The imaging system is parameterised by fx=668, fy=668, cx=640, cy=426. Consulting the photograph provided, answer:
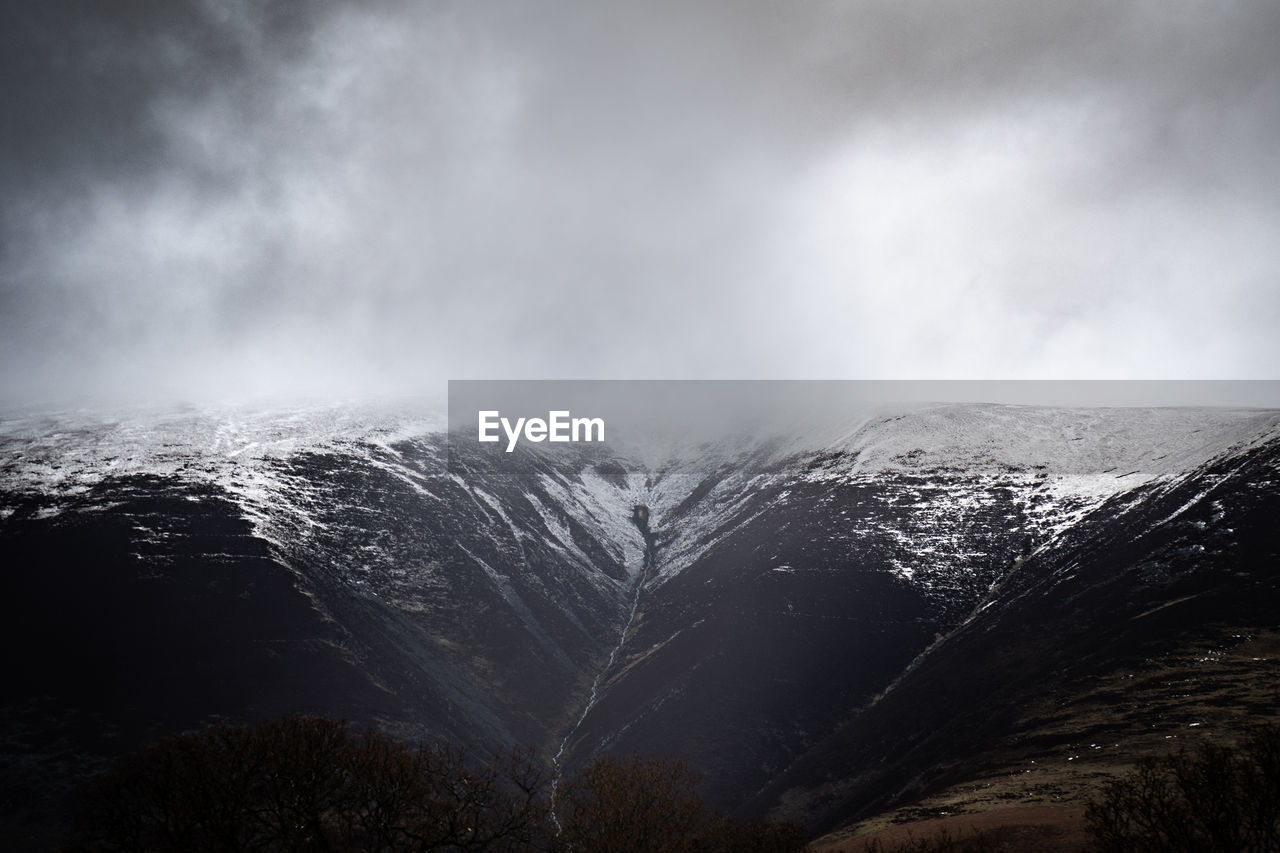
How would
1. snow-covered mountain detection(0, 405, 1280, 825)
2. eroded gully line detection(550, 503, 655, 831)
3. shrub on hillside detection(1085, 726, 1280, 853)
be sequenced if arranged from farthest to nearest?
eroded gully line detection(550, 503, 655, 831) < snow-covered mountain detection(0, 405, 1280, 825) < shrub on hillside detection(1085, 726, 1280, 853)

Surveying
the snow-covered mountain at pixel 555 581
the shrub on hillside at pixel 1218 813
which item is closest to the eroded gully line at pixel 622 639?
the snow-covered mountain at pixel 555 581

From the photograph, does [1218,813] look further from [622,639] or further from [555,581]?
[555,581]

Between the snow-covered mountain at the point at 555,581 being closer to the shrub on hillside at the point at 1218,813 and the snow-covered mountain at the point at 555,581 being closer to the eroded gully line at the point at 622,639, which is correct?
the eroded gully line at the point at 622,639

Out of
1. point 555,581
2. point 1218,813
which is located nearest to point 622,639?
point 555,581

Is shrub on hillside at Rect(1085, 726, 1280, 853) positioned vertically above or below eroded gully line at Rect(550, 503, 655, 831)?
above

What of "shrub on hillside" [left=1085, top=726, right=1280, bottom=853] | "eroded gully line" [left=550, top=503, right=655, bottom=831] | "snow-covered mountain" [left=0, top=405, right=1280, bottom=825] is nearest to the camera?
"shrub on hillside" [left=1085, top=726, right=1280, bottom=853]

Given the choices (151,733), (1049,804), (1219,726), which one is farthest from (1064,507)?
(151,733)

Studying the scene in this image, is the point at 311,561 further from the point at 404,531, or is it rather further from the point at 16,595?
the point at 16,595

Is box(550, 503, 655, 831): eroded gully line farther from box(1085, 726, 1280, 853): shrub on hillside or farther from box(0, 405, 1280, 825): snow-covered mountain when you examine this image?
box(1085, 726, 1280, 853): shrub on hillside

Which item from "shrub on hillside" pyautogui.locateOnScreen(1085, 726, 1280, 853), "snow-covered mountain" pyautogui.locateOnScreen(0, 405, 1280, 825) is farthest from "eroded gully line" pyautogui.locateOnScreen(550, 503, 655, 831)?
"shrub on hillside" pyautogui.locateOnScreen(1085, 726, 1280, 853)
